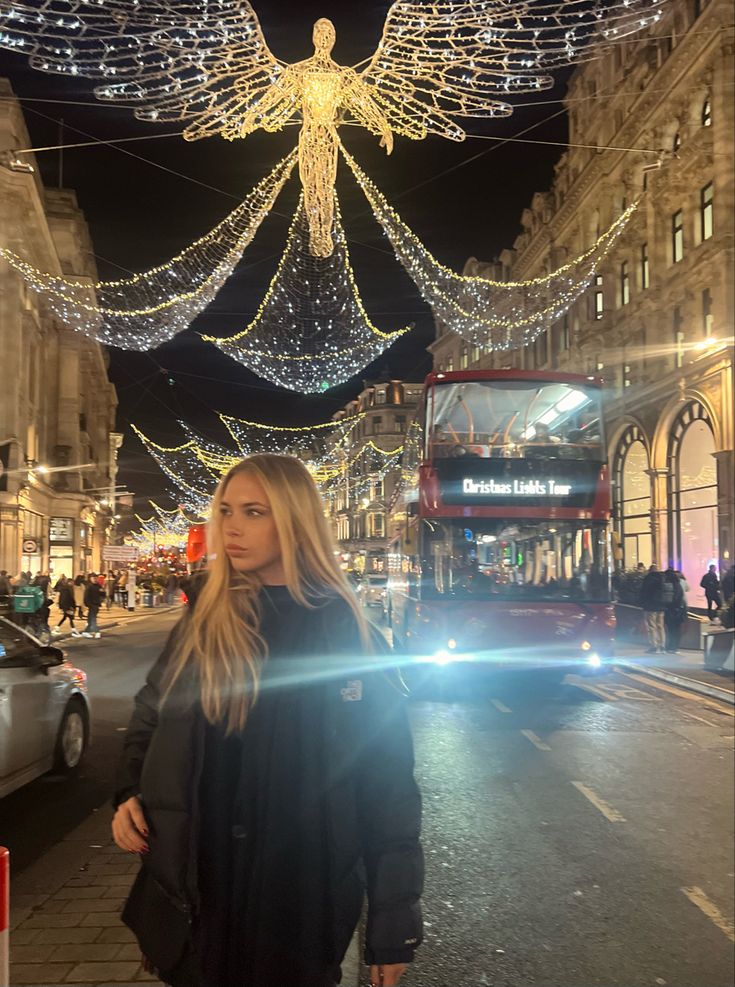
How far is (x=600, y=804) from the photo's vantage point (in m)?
6.68

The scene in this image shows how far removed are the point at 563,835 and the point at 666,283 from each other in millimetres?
28852

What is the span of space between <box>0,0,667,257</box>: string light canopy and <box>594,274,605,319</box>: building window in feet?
95.4

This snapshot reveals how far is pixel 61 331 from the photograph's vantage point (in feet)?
164

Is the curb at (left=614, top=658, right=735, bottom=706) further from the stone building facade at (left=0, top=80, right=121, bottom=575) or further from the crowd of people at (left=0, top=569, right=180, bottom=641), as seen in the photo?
the stone building facade at (left=0, top=80, right=121, bottom=575)

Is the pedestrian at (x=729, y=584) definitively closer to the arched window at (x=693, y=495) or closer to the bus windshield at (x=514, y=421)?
the bus windshield at (x=514, y=421)

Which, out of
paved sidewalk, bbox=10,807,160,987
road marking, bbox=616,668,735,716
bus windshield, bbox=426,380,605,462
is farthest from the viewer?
bus windshield, bbox=426,380,605,462

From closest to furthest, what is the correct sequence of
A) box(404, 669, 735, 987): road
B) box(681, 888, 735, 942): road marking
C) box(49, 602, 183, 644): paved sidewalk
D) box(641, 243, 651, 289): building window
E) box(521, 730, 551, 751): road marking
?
1. box(404, 669, 735, 987): road
2. box(681, 888, 735, 942): road marking
3. box(521, 730, 551, 751): road marking
4. box(49, 602, 183, 644): paved sidewalk
5. box(641, 243, 651, 289): building window

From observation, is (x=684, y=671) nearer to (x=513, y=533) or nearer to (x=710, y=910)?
(x=513, y=533)

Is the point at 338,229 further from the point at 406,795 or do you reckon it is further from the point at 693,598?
the point at 693,598

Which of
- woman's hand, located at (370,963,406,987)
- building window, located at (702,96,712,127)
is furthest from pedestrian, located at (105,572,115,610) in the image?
woman's hand, located at (370,963,406,987)

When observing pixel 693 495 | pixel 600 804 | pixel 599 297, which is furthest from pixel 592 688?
pixel 599 297

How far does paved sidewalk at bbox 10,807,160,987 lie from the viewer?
3.68 m

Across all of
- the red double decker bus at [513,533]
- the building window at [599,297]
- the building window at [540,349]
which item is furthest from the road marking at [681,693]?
the building window at [540,349]

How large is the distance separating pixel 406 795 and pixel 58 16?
813 cm
